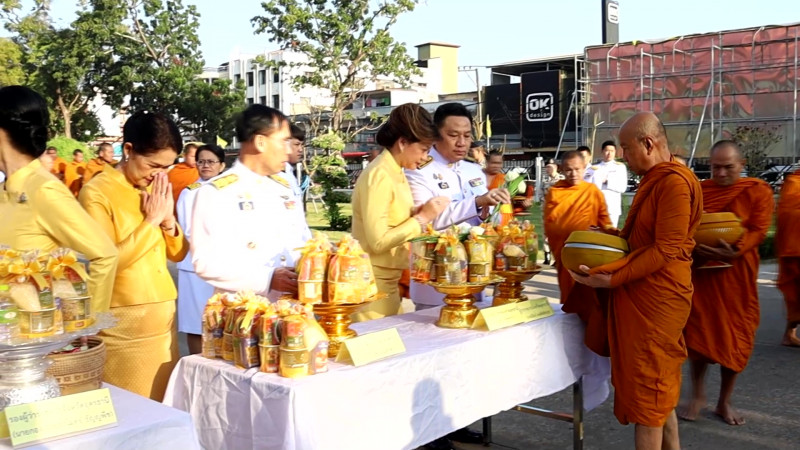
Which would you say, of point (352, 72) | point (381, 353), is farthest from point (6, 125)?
point (352, 72)

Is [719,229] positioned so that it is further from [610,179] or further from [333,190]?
[333,190]

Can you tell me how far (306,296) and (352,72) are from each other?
776 inches

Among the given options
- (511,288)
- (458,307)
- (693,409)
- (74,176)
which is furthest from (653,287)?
(74,176)

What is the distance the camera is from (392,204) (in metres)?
3.00

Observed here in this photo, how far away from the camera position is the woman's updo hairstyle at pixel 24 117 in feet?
6.56

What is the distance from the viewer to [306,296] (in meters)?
2.31

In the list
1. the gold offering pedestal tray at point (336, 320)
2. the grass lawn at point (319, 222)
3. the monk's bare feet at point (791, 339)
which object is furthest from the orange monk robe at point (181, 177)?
the grass lawn at point (319, 222)

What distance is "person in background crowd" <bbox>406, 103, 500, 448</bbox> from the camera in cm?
351

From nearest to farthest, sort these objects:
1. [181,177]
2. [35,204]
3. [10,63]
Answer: [35,204], [181,177], [10,63]

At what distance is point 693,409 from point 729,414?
189mm

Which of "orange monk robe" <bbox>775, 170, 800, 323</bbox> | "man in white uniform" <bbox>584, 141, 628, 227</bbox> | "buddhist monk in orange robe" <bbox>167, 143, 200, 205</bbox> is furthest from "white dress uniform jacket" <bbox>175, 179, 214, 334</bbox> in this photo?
"man in white uniform" <bbox>584, 141, 628, 227</bbox>

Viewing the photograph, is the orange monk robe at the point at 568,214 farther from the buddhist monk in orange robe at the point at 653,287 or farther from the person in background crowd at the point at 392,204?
the person in background crowd at the point at 392,204

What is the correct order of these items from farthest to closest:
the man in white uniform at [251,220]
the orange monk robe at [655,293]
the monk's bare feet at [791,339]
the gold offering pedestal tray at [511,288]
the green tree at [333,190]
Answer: the green tree at [333,190] → the monk's bare feet at [791,339] → the gold offering pedestal tray at [511,288] → the orange monk robe at [655,293] → the man in white uniform at [251,220]

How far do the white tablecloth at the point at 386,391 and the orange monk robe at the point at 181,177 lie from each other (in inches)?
125
